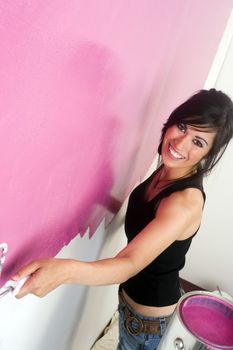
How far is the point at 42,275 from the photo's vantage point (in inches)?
20.9

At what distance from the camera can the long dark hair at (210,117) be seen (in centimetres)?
91

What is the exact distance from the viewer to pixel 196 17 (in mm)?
992

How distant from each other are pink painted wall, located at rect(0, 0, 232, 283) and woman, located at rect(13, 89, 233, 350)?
0.09 metres

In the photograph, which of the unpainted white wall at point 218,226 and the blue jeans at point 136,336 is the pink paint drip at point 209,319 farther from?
the unpainted white wall at point 218,226

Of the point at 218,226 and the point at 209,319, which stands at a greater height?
the point at 209,319

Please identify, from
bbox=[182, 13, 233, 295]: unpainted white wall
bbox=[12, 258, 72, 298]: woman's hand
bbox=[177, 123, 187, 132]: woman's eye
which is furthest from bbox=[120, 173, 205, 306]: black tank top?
bbox=[182, 13, 233, 295]: unpainted white wall

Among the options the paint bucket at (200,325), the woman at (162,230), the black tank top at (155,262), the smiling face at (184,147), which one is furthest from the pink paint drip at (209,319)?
the smiling face at (184,147)

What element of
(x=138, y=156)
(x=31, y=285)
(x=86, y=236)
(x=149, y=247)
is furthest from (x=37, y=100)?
(x=138, y=156)

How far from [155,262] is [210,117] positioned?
42 centimetres

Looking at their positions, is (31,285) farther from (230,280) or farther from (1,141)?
(230,280)

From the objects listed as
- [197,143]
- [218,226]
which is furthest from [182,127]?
[218,226]

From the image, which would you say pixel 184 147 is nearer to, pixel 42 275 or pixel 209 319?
pixel 209 319

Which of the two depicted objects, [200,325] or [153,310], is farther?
[153,310]

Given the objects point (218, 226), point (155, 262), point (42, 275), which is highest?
point (42, 275)
